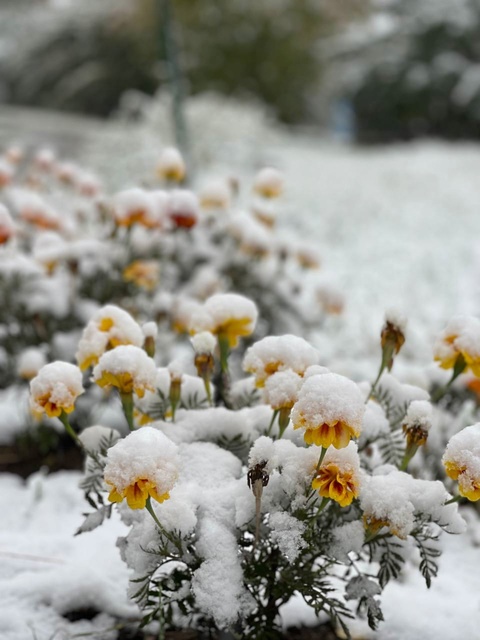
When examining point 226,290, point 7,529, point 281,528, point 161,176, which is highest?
point 161,176

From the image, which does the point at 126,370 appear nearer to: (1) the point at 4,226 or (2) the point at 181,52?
(1) the point at 4,226

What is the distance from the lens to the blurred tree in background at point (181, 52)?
24.8ft

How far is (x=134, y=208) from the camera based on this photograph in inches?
64.9

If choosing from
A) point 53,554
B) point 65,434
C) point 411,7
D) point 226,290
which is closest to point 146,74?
point 411,7

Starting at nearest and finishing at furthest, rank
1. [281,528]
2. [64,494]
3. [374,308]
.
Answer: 1. [281,528]
2. [64,494]
3. [374,308]

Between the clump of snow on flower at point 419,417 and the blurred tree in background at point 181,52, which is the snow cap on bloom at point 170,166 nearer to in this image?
the clump of snow on flower at point 419,417

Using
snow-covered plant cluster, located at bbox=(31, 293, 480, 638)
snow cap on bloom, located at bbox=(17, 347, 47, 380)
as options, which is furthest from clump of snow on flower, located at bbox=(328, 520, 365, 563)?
snow cap on bloom, located at bbox=(17, 347, 47, 380)

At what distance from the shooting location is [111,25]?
317 inches

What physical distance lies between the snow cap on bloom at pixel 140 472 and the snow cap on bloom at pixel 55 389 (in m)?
0.16

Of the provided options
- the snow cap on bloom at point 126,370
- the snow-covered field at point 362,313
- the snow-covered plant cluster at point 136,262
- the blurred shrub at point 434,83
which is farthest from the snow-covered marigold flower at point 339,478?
the blurred shrub at point 434,83

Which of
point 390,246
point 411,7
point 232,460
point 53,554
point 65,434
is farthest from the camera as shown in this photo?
point 411,7

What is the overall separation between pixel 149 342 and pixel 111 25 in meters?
7.97

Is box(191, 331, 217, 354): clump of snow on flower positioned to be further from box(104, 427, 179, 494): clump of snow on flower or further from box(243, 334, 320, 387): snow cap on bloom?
box(104, 427, 179, 494): clump of snow on flower

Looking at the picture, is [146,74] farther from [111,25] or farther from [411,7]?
[411,7]
